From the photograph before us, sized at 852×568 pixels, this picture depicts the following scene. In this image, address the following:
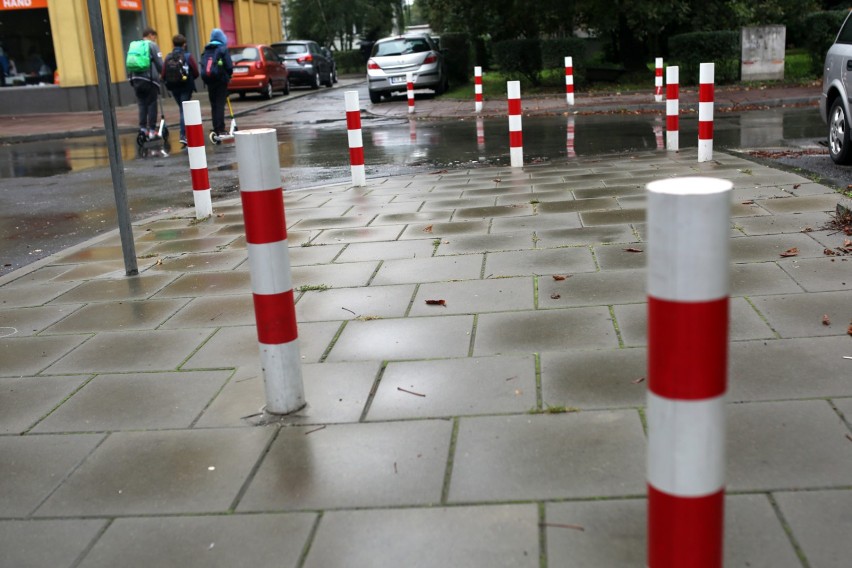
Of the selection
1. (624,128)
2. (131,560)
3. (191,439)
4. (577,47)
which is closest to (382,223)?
(191,439)

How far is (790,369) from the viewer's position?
389 cm

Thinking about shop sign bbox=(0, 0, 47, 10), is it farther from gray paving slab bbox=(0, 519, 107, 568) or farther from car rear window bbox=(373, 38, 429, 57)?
gray paving slab bbox=(0, 519, 107, 568)

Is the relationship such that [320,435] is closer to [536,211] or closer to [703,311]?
[703,311]

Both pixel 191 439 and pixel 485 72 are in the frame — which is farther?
pixel 485 72

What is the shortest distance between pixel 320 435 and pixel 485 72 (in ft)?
123

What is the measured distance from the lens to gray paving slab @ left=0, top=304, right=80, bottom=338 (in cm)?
531

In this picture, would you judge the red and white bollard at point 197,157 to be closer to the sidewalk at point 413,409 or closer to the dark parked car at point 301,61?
the sidewalk at point 413,409

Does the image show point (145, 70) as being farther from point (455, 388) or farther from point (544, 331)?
point (455, 388)

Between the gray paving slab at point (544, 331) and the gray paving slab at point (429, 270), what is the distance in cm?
91

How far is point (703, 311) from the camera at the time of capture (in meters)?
1.88

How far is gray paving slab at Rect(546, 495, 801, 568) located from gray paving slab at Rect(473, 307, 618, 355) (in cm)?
152

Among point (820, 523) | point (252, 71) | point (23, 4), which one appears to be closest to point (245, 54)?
point (252, 71)

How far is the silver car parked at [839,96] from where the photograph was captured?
9.52 m

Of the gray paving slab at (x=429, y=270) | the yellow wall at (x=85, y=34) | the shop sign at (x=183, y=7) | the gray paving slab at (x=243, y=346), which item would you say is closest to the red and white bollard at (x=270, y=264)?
the gray paving slab at (x=243, y=346)
